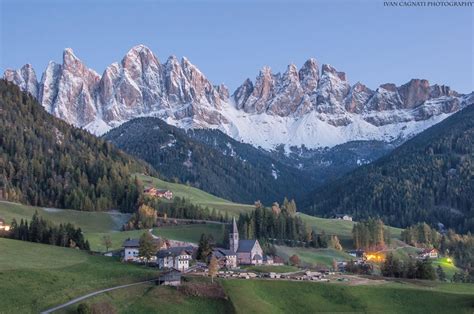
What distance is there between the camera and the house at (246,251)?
150 m

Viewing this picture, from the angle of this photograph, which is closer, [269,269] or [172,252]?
[172,252]

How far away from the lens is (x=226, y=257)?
14388cm

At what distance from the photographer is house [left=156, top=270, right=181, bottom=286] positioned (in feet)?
360

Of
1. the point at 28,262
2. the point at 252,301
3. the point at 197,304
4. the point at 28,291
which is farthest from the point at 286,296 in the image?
the point at 28,262

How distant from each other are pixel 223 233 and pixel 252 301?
8591cm

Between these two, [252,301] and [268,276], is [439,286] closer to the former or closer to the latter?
[268,276]

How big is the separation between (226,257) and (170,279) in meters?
34.9

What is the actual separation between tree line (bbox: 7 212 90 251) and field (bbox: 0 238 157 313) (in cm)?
739

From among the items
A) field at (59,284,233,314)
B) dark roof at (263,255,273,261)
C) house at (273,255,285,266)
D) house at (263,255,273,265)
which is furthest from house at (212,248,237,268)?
field at (59,284,233,314)

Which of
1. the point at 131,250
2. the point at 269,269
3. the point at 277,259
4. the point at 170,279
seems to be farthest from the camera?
the point at 277,259

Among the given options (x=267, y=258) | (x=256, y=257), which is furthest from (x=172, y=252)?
(x=267, y=258)

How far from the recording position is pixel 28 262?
402 feet

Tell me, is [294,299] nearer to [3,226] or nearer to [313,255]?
[313,255]

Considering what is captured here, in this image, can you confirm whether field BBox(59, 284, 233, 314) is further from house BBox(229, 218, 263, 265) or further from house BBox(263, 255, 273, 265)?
house BBox(263, 255, 273, 265)
